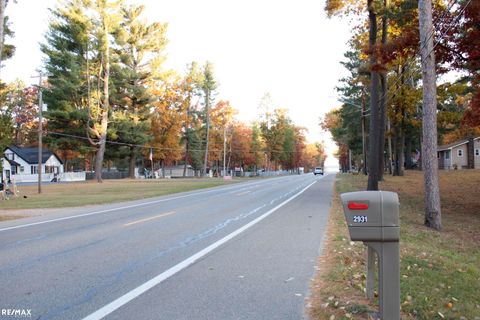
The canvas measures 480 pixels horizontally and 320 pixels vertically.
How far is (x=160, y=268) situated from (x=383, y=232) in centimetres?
396

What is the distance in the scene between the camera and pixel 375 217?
3.88 meters

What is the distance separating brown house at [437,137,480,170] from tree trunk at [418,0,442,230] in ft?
167

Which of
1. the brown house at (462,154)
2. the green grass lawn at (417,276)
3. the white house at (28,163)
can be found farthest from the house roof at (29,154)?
the green grass lawn at (417,276)

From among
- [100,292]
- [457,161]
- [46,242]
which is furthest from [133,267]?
[457,161]

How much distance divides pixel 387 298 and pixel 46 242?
7.64 metres

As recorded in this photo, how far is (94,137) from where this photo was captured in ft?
163

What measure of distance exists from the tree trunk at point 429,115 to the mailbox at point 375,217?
8.63 meters

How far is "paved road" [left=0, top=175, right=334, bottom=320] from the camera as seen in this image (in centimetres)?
488

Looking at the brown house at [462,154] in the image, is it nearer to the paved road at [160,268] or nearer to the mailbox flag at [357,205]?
the paved road at [160,268]

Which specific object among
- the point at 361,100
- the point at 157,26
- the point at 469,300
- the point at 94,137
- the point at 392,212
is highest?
the point at 157,26

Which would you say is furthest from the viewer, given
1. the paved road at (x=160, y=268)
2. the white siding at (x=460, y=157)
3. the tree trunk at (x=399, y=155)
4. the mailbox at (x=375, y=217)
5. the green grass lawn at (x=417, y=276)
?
the white siding at (x=460, y=157)

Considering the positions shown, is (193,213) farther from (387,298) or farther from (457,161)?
(457,161)

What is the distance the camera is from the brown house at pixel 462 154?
5714 centimetres

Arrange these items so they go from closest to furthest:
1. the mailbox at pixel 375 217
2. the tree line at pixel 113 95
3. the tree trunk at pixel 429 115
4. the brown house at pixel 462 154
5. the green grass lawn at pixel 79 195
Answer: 1. the mailbox at pixel 375 217
2. the tree trunk at pixel 429 115
3. the green grass lawn at pixel 79 195
4. the tree line at pixel 113 95
5. the brown house at pixel 462 154
